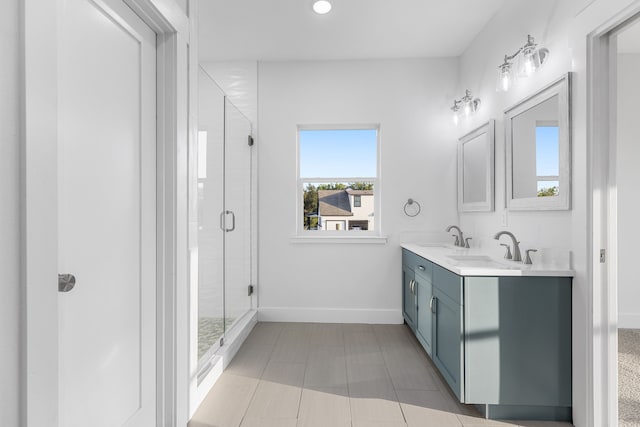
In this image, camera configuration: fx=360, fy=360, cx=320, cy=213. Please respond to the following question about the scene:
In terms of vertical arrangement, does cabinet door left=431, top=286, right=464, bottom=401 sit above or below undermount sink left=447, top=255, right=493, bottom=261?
below

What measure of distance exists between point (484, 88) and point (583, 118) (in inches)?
50.3

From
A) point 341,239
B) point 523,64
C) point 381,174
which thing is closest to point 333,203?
point 341,239

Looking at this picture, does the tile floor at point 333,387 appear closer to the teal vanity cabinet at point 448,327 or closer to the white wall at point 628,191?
the teal vanity cabinet at point 448,327

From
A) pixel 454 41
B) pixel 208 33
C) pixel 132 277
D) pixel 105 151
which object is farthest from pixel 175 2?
pixel 454 41

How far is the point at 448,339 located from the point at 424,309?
21.2 inches

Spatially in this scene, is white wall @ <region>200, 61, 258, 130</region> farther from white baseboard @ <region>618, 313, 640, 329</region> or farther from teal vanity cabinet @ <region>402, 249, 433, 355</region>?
white baseboard @ <region>618, 313, 640, 329</region>

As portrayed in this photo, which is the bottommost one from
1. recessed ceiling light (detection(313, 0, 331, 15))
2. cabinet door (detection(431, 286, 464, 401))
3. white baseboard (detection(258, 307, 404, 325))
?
white baseboard (detection(258, 307, 404, 325))

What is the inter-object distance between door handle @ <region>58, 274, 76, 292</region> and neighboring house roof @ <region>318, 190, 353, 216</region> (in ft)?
8.66

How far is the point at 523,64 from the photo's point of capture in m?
2.21

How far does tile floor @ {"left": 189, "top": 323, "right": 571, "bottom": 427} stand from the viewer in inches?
74.6

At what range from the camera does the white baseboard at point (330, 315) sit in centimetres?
351

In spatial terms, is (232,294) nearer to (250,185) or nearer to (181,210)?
(250,185)

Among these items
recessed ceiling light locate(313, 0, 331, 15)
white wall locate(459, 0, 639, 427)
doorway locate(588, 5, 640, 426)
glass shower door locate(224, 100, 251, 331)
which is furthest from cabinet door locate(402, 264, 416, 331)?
recessed ceiling light locate(313, 0, 331, 15)

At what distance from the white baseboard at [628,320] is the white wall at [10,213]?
4314 mm
